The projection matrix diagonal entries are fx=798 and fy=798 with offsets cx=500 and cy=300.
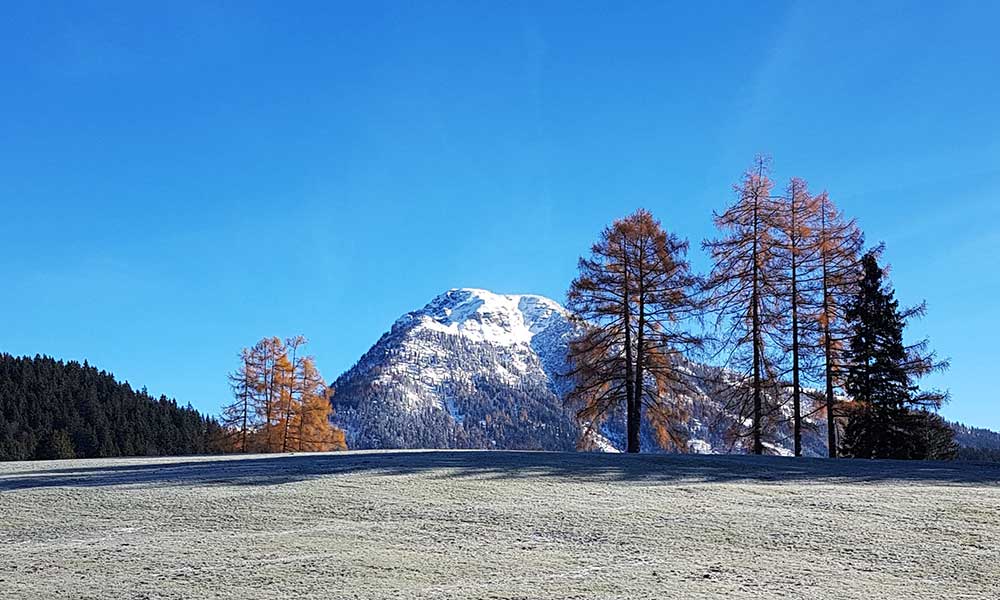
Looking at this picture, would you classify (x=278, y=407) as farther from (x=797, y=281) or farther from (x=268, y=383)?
(x=797, y=281)

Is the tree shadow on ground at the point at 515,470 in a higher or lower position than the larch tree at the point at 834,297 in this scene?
lower

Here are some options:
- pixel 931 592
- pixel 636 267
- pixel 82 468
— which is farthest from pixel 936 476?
pixel 82 468

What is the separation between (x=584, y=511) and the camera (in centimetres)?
1095

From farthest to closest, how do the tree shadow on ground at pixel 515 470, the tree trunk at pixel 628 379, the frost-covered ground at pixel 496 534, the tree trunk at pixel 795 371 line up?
the tree trunk at pixel 628 379, the tree trunk at pixel 795 371, the tree shadow on ground at pixel 515 470, the frost-covered ground at pixel 496 534

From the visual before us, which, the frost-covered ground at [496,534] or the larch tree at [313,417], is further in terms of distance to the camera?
the larch tree at [313,417]

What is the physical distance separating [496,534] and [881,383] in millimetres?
23985

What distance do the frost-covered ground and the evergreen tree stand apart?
1294cm

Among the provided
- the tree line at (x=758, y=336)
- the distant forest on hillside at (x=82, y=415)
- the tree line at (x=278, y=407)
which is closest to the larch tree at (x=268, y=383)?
the tree line at (x=278, y=407)

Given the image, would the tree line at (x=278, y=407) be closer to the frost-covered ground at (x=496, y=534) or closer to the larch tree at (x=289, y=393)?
the larch tree at (x=289, y=393)

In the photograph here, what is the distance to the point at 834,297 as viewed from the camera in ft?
87.9

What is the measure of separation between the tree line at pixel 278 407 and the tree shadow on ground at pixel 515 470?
21.0 meters

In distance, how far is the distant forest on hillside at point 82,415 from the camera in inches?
3420

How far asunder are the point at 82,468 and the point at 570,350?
1613cm

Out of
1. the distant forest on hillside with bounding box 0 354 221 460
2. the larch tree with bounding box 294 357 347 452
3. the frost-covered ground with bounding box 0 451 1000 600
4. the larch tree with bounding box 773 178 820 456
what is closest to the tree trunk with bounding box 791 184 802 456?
the larch tree with bounding box 773 178 820 456
